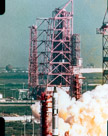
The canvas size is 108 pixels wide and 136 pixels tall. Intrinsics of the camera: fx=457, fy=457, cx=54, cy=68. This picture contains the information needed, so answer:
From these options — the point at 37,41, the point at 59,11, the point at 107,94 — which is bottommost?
the point at 107,94

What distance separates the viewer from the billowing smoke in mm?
19578

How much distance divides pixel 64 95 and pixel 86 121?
652 centimetres

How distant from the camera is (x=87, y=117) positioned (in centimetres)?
2016

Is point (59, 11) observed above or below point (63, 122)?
above

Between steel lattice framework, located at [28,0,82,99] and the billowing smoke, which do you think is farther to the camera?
steel lattice framework, located at [28,0,82,99]

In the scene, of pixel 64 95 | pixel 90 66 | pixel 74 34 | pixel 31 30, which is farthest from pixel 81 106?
pixel 90 66

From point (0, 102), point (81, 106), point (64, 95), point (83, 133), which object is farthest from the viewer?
point (0, 102)

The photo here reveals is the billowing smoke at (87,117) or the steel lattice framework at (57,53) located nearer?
the billowing smoke at (87,117)

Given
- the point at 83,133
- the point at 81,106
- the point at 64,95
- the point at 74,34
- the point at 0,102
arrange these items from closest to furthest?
the point at 83,133 < the point at 81,106 < the point at 64,95 < the point at 74,34 < the point at 0,102

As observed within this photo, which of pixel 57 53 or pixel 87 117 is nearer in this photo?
pixel 87 117

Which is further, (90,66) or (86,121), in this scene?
(90,66)

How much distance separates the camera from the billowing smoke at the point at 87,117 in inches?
771

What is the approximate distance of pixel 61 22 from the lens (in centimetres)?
4025

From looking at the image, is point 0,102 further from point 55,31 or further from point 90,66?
point 90,66
